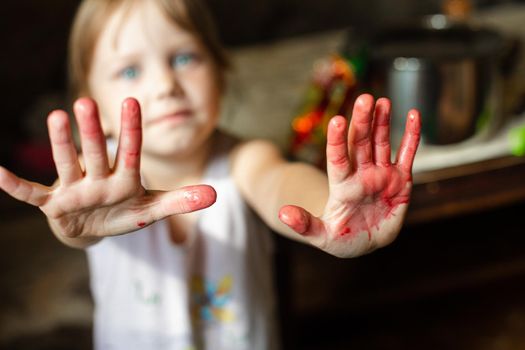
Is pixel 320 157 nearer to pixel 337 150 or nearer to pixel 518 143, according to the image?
pixel 518 143

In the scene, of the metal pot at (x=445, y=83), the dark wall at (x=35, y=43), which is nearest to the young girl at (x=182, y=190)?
the metal pot at (x=445, y=83)

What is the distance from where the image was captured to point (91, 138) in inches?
24.9

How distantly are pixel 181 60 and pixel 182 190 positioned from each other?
32cm

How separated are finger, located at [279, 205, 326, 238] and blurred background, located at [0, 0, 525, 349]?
0.57m

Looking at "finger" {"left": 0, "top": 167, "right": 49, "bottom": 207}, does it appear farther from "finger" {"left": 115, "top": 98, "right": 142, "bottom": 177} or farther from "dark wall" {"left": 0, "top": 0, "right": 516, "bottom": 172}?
"dark wall" {"left": 0, "top": 0, "right": 516, "bottom": 172}

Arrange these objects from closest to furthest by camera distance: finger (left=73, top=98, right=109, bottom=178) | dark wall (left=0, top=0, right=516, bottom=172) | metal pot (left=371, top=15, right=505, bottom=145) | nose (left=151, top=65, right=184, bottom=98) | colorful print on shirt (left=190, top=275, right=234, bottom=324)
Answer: finger (left=73, top=98, right=109, bottom=178)
nose (left=151, top=65, right=184, bottom=98)
colorful print on shirt (left=190, top=275, right=234, bottom=324)
metal pot (left=371, top=15, right=505, bottom=145)
dark wall (left=0, top=0, right=516, bottom=172)

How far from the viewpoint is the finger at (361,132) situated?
0.64 meters

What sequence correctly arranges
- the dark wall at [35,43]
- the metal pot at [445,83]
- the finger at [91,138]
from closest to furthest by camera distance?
the finger at [91,138]
the metal pot at [445,83]
the dark wall at [35,43]

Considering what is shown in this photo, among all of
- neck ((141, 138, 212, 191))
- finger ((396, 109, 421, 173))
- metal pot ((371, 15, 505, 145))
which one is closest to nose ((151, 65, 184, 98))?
neck ((141, 138, 212, 191))

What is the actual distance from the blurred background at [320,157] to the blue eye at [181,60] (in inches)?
15.3

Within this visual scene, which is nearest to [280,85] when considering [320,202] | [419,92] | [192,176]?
[419,92]

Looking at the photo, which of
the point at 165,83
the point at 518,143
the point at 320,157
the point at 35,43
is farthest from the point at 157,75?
the point at 35,43

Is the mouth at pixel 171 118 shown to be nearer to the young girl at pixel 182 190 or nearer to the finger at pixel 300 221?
the young girl at pixel 182 190

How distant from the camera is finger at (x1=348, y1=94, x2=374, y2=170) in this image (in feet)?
2.11
